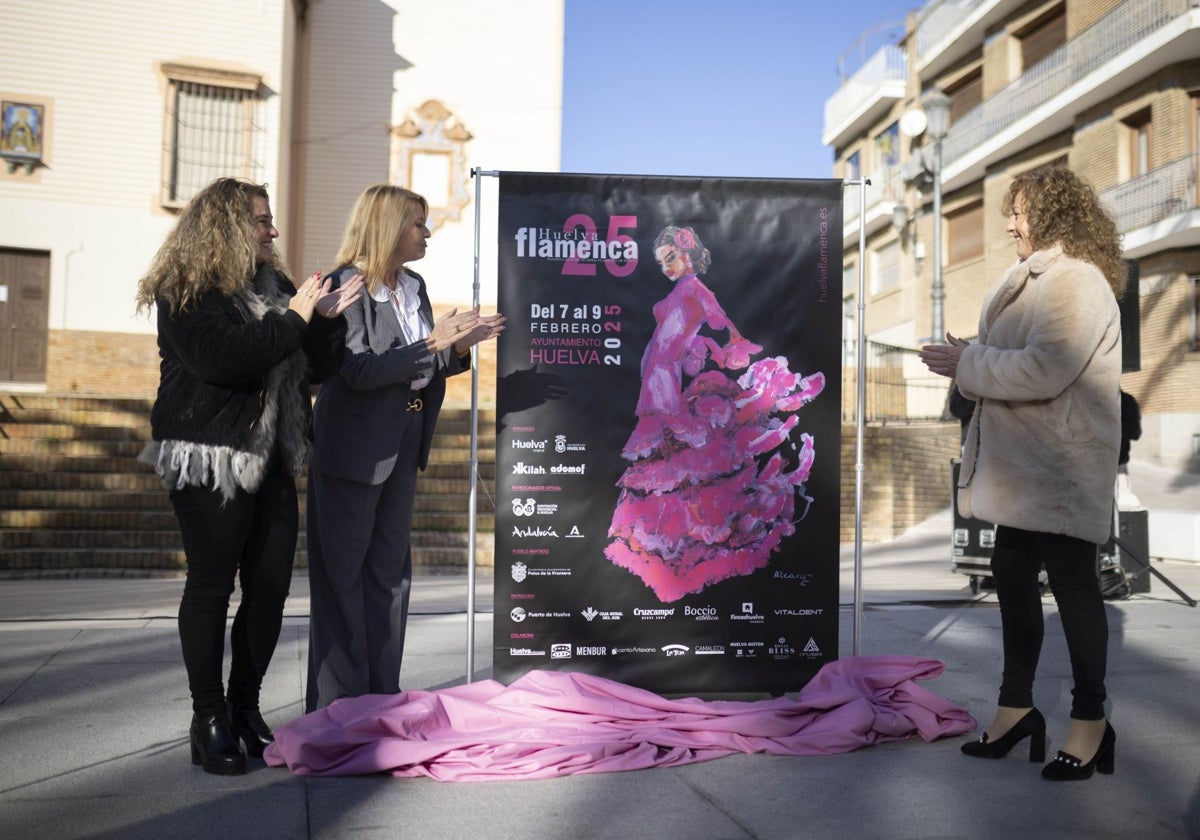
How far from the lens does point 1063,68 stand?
25234 mm

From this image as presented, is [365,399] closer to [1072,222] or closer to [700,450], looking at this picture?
[700,450]

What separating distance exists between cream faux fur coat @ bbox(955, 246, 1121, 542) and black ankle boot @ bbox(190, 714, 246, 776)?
2513mm

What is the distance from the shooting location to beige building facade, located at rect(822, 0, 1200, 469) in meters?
21.7

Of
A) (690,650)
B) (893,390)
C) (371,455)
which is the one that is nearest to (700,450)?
(690,650)

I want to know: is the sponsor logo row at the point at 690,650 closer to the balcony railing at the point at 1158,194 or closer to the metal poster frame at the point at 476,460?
the metal poster frame at the point at 476,460

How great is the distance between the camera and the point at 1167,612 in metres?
7.45

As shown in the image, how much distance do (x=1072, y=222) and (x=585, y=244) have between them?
1830 millimetres

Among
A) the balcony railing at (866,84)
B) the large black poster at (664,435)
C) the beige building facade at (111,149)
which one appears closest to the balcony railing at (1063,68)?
the balcony railing at (866,84)

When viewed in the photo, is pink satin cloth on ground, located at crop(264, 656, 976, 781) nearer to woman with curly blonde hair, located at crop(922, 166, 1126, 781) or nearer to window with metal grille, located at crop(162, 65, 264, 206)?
woman with curly blonde hair, located at crop(922, 166, 1126, 781)

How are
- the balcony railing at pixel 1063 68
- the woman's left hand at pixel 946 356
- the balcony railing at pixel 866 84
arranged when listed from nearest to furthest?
the woman's left hand at pixel 946 356, the balcony railing at pixel 1063 68, the balcony railing at pixel 866 84

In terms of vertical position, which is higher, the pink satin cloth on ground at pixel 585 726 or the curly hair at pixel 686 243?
the curly hair at pixel 686 243

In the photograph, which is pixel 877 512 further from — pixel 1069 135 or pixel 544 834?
pixel 1069 135

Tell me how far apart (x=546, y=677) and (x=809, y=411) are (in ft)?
5.03

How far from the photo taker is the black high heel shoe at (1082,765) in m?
3.42
